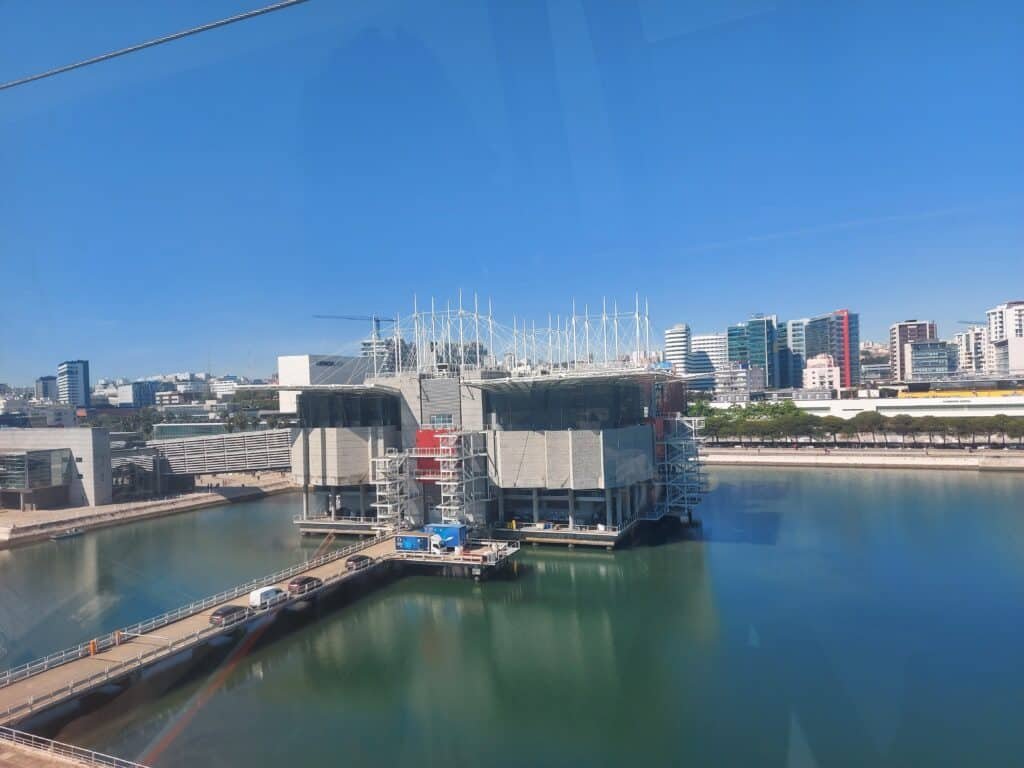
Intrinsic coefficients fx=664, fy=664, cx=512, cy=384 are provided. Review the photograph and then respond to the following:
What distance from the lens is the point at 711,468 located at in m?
27.8

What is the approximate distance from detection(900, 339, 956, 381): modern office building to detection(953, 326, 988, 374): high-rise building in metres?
1.37

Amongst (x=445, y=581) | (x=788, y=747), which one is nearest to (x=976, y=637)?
(x=788, y=747)

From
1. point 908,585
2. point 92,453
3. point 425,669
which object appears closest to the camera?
point 425,669

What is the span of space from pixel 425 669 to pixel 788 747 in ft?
14.0

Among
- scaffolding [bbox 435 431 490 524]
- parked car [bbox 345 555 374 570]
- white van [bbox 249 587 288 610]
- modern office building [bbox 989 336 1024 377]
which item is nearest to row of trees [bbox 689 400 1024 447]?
modern office building [bbox 989 336 1024 377]

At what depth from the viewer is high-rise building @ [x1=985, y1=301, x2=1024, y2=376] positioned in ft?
141

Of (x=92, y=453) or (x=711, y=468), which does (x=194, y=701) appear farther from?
(x=711, y=468)

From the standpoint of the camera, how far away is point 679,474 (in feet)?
54.1

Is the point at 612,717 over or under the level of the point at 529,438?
under

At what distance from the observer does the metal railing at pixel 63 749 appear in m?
5.57

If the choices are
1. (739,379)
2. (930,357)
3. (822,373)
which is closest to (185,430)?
(739,379)

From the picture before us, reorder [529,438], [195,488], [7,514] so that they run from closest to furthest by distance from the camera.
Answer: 1. [529,438]
2. [7,514]
3. [195,488]

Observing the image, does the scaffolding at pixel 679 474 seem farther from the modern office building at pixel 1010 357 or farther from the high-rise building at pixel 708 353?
the high-rise building at pixel 708 353

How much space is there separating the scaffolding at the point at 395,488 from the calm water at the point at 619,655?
2.28 m
